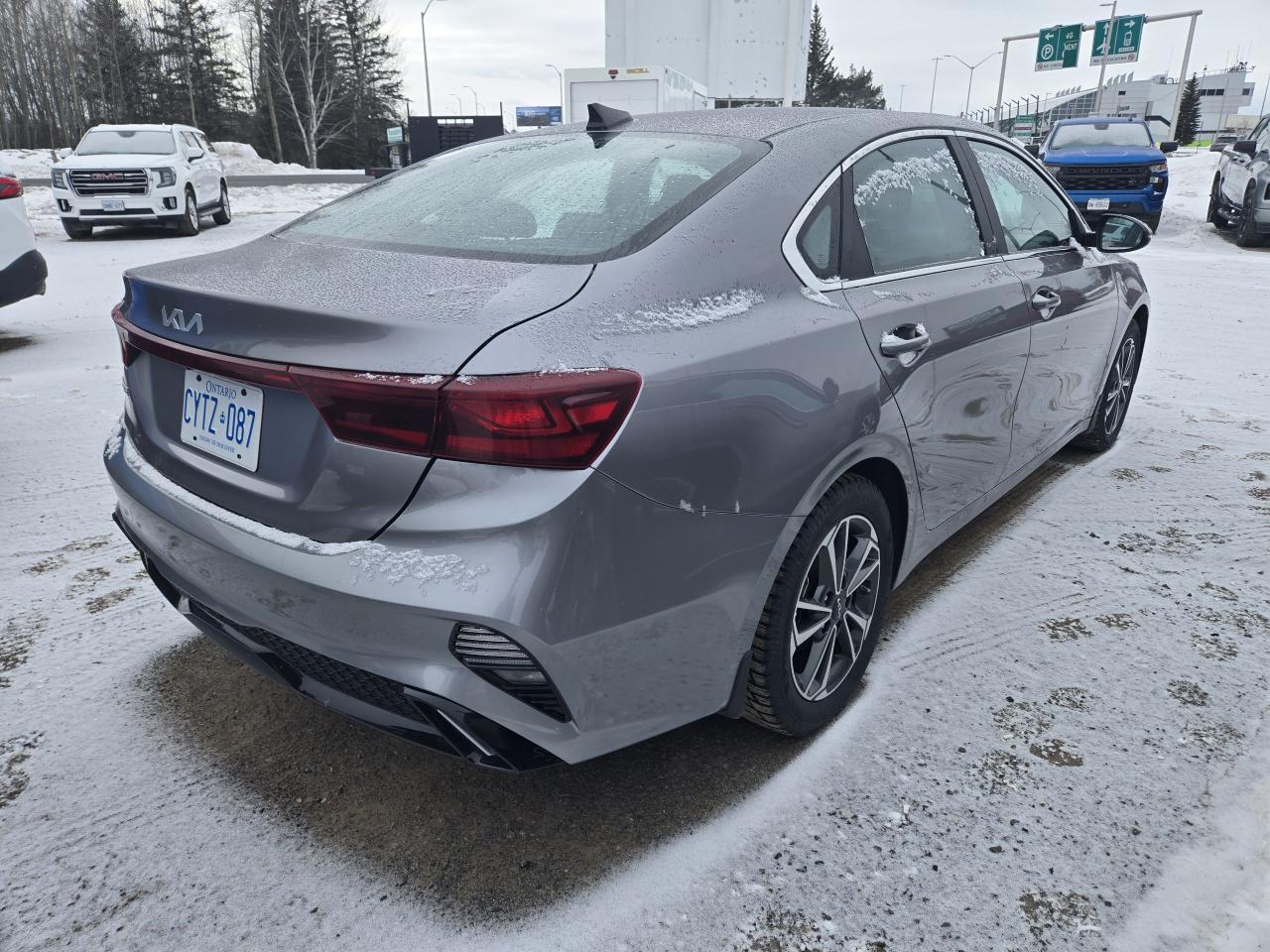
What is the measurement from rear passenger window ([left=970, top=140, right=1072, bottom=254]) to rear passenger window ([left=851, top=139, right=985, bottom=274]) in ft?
Result: 0.86

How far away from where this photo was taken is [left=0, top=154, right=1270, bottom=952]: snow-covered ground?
1790 mm

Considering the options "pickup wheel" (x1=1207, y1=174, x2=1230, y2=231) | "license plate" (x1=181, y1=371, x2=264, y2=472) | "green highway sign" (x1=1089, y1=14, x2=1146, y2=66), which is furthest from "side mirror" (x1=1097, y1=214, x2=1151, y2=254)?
"green highway sign" (x1=1089, y1=14, x2=1146, y2=66)

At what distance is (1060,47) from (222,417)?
145 feet

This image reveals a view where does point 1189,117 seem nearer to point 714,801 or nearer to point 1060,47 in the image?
point 1060,47

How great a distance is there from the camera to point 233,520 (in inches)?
71.8

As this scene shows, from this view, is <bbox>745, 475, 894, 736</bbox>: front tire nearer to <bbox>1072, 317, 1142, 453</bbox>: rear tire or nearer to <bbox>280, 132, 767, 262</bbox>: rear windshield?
<bbox>280, 132, 767, 262</bbox>: rear windshield

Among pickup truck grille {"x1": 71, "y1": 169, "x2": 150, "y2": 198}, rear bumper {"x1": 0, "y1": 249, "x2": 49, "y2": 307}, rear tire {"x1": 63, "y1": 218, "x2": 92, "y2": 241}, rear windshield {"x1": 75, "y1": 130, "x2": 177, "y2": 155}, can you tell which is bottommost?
rear tire {"x1": 63, "y1": 218, "x2": 92, "y2": 241}

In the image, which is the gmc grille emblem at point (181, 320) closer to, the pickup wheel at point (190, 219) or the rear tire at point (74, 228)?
the pickup wheel at point (190, 219)

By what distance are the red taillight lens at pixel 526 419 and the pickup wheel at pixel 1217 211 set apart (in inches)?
629

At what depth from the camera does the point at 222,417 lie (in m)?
1.85

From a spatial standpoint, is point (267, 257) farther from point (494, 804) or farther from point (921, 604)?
point (921, 604)

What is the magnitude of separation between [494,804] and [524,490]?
3.12 ft

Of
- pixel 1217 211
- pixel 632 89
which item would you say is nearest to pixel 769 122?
pixel 632 89

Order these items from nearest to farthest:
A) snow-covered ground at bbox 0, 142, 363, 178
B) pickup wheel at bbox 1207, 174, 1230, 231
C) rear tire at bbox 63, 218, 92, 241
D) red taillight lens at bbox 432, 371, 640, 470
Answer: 1. red taillight lens at bbox 432, 371, 640, 470
2. rear tire at bbox 63, 218, 92, 241
3. pickup wheel at bbox 1207, 174, 1230, 231
4. snow-covered ground at bbox 0, 142, 363, 178
